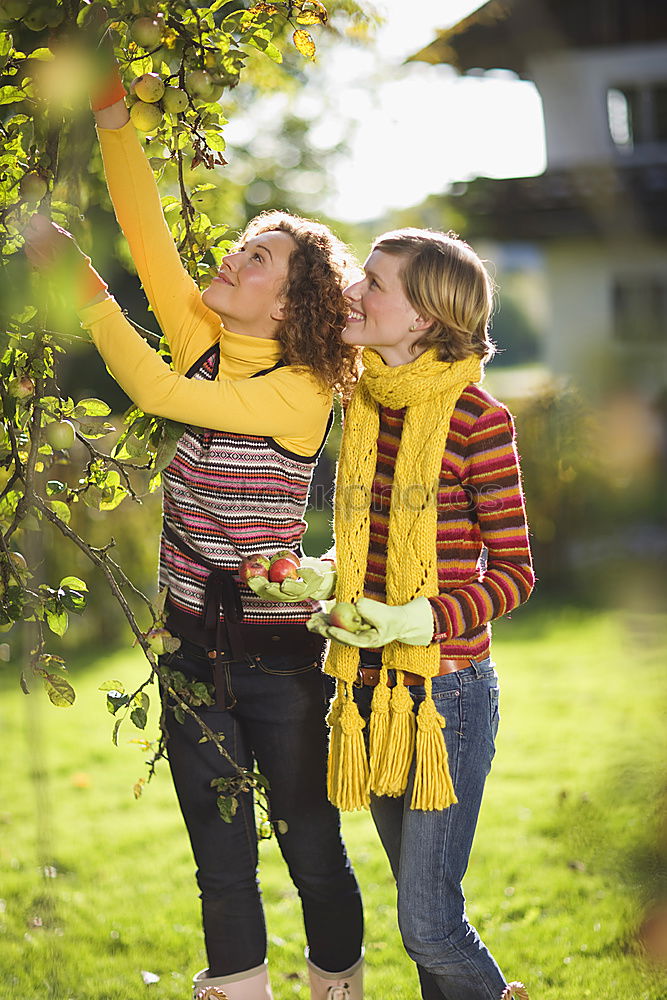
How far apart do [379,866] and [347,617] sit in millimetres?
2132

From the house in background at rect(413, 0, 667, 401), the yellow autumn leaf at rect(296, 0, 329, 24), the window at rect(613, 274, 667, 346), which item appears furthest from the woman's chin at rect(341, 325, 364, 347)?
the house in background at rect(413, 0, 667, 401)

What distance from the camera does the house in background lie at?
32.2ft

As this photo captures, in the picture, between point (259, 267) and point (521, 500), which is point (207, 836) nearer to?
point (521, 500)

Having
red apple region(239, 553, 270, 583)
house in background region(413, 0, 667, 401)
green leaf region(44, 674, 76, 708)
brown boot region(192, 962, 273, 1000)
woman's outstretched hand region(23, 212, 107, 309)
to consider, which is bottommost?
brown boot region(192, 962, 273, 1000)

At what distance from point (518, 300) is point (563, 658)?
4.91 meters

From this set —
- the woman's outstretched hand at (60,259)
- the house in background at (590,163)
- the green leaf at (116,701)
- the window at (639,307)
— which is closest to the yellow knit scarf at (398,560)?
the green leaf at (116,701)

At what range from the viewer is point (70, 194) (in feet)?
5.65

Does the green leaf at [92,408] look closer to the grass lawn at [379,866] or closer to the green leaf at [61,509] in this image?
the green leaf at [61,509]

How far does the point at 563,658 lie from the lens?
6.19 metres

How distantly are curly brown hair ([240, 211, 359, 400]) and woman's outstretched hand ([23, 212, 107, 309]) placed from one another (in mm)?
313

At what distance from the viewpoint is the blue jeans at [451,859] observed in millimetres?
1688

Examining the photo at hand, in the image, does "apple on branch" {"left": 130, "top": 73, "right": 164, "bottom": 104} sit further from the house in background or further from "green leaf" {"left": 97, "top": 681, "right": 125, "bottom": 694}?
the house in background

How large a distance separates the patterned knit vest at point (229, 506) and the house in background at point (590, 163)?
26.0ft

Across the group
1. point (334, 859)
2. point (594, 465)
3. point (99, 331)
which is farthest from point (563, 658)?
point (99, 331)
